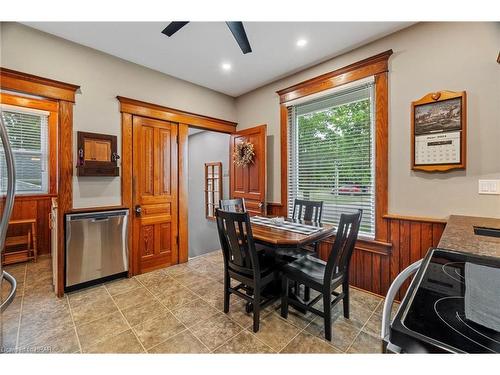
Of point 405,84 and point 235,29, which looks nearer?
point 235,29

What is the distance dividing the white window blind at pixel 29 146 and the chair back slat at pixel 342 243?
477 centimetres

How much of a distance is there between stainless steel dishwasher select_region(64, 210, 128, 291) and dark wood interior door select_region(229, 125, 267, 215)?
6.09 feet

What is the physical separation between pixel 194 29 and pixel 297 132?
1.85 metres

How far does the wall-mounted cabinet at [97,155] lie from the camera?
2.51 meters

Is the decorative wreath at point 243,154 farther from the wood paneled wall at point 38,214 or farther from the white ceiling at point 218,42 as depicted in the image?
the wood paneled wall at point 38,214

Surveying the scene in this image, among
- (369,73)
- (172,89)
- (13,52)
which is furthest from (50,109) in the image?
(369,73)

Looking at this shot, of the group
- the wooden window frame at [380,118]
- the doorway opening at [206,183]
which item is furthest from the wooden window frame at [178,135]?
the wooden window frame at [380,118]

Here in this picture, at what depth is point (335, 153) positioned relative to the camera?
9.36 ft

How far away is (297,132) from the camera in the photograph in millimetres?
3279

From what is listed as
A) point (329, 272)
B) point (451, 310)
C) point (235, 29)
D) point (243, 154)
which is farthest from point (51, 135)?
point (451, 310)

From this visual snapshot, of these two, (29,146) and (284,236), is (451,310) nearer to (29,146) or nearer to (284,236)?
(284,236)

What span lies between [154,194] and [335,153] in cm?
262

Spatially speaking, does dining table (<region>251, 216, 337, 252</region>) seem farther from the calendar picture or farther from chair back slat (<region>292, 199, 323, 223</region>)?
the calendar picture

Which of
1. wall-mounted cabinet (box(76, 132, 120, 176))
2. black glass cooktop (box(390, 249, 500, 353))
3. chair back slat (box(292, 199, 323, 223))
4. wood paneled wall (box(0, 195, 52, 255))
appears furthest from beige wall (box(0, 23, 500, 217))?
wood paneled wall (box(0, 195, 52, 255))
